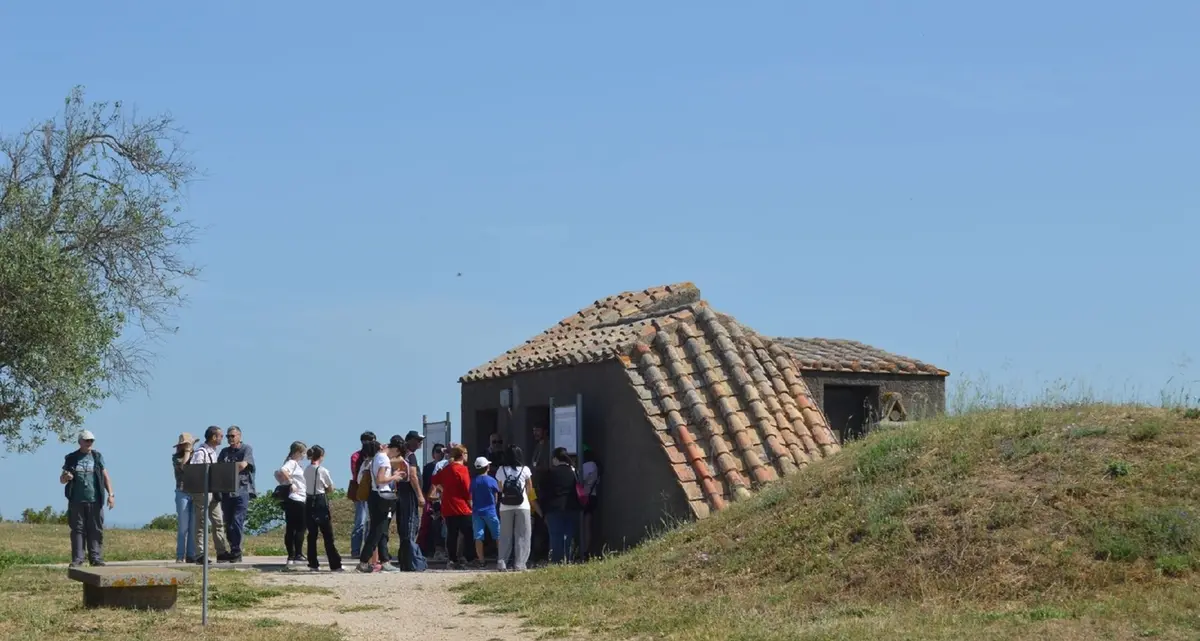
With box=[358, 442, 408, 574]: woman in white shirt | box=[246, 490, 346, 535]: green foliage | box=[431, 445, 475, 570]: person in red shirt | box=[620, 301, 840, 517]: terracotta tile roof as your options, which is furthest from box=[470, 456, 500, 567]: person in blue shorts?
box=[246, 490, 346, 535]: green foliage

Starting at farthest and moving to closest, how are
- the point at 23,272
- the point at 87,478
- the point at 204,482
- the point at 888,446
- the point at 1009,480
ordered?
1. the point at 23,272
2. the point at 87,478
3. the point at 888,446
4. the point at 1009,480
5. the point at 204,482

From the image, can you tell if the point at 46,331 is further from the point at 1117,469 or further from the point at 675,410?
the point at 1117,469

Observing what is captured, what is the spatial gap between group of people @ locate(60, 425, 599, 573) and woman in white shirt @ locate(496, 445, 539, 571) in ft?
0.04

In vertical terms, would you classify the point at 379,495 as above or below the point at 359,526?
above

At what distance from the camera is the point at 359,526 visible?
20.2 metres

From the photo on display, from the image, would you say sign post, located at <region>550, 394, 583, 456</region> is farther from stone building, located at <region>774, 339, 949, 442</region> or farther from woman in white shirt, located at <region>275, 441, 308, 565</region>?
stone building, located at <region>774, 339, 949, 442</region>

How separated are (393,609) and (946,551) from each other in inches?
212

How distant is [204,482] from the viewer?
12.3 meters

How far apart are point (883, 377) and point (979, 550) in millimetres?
10370

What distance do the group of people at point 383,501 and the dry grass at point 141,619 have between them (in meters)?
2.61

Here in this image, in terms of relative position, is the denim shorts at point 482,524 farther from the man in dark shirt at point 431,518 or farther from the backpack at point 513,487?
the man in dark shirt at point 431,518

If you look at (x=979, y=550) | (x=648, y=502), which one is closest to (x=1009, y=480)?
(x=979, y=550)

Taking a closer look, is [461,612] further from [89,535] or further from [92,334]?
[92,334]

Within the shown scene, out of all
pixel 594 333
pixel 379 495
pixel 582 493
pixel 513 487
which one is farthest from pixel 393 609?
pixel 594 333
